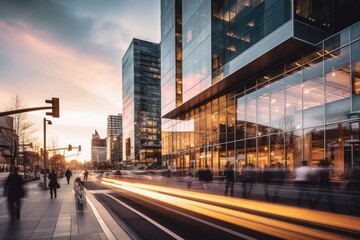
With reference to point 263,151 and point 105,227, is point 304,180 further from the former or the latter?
point 263,151

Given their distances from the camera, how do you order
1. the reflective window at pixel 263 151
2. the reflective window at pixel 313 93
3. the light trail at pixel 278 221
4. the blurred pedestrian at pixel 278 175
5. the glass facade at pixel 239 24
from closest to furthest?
the light trail at pixel 278 221, the reflective window at pixel 313 93, the glass facade at pixel 239 24, the blurred pedestrian at pixel 278 175, the reflective window at pixel 263 151

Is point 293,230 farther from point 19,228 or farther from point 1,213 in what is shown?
point 1,213

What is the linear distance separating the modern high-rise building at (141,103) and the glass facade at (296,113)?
8986cm

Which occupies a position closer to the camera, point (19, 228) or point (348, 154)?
point (19, 228)

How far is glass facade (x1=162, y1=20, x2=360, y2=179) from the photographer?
18.3 m

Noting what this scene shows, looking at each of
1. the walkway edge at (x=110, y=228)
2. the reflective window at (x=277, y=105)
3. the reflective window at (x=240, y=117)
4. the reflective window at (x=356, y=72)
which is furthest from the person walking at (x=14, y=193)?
the reflective window at (x=240, y=117)

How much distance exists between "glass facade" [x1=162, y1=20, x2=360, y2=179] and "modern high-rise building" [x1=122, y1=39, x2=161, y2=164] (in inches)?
3538

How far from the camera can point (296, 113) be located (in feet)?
73.3

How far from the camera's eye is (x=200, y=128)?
37.1 meters

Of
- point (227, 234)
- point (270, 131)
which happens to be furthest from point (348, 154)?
point (227, 234)

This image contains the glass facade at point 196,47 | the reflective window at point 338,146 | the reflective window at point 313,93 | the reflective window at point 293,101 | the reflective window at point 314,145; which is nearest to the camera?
the reflective window at point 338,146

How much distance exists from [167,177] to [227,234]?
31762 millimetres

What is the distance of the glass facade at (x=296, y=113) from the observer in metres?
18.3

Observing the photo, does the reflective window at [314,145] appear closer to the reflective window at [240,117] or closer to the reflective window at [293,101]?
the reflective window at [293,101]
